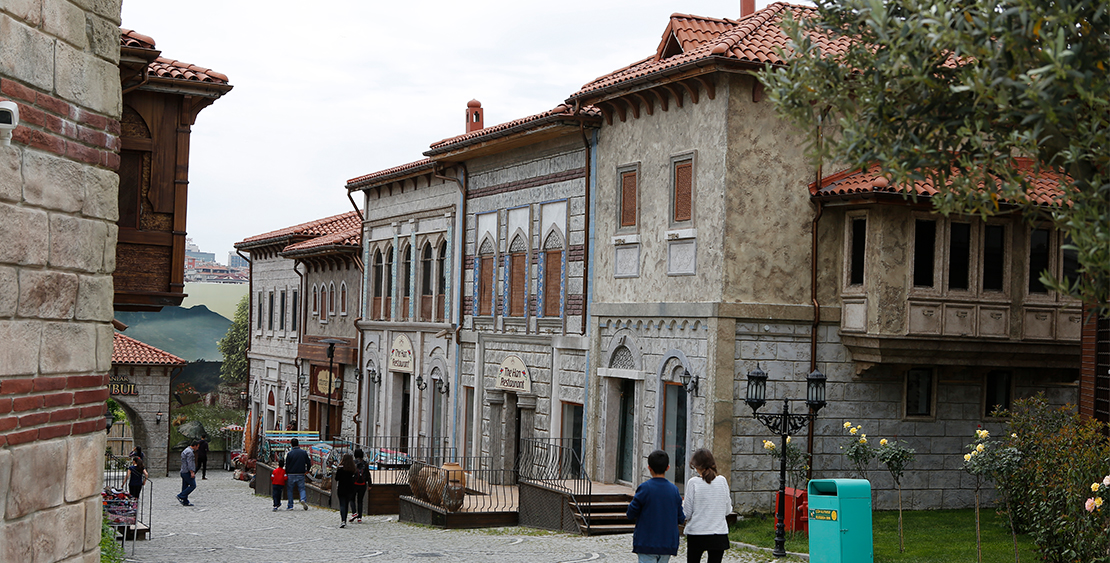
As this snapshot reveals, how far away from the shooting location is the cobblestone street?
699 inches

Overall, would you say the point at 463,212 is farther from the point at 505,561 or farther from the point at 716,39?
the point at 505,561

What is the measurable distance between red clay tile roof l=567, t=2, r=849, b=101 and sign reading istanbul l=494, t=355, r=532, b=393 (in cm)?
644

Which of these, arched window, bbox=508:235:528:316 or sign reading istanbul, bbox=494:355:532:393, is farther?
arched window, bbox=508:235:528:316

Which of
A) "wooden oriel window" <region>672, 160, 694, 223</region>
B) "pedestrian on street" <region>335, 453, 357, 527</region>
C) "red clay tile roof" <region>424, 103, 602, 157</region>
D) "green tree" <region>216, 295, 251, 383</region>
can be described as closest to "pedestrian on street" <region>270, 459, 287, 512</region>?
"pedestrian on street" <region>335, 453, 357, 527</region>

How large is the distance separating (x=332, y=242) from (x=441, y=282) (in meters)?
7.71

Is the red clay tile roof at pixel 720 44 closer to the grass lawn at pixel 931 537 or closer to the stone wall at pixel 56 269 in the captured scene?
the grass lawn at pixel 931 537

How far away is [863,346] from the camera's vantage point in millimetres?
19656

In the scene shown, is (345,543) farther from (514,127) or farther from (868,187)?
(868,187)

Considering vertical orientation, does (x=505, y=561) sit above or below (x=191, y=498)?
above

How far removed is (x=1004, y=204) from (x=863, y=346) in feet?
10.4

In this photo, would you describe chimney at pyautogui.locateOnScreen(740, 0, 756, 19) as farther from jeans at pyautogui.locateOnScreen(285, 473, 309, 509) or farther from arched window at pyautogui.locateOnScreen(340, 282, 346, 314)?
arched window at pyautogui.locateOnScreen(340, 282, 346, 314)

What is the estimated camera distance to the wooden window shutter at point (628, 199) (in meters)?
22.3

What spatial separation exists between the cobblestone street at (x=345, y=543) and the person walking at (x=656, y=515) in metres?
6.17

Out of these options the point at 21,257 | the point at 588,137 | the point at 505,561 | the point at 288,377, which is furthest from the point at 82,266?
the point at 288,377
